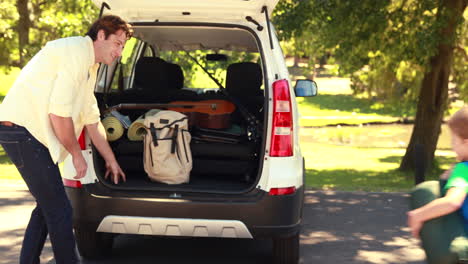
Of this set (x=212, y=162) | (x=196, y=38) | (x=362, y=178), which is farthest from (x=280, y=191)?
(x=362, y=178)

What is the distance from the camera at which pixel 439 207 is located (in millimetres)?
3389

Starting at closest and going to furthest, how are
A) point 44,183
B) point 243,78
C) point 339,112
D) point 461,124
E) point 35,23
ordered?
point 461,124, point 44,183, point 243,78, point 35,23, point 339,112

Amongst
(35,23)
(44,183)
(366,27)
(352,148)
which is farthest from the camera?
(352,148)

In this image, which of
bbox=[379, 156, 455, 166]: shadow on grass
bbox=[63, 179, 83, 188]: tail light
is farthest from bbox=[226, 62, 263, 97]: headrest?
bbox=[379, 156, 455, 166]: shadow on grass

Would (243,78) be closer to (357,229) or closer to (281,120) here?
(281,120)

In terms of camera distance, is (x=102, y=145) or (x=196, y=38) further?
(x=196, y=38)

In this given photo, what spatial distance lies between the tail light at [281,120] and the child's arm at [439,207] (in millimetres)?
2220

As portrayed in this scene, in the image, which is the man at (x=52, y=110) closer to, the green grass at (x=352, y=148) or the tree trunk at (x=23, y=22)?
the green grass at (x=352, y=148)

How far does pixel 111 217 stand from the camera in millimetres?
5586

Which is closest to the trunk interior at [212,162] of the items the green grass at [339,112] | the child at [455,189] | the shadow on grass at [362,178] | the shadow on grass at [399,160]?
the child at [455,189]

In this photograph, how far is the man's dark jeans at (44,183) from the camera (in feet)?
15.7

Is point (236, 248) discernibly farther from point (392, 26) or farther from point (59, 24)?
point (59, 24)

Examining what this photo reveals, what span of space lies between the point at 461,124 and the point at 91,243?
350 cm

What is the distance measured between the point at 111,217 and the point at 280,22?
9888 millimetres
